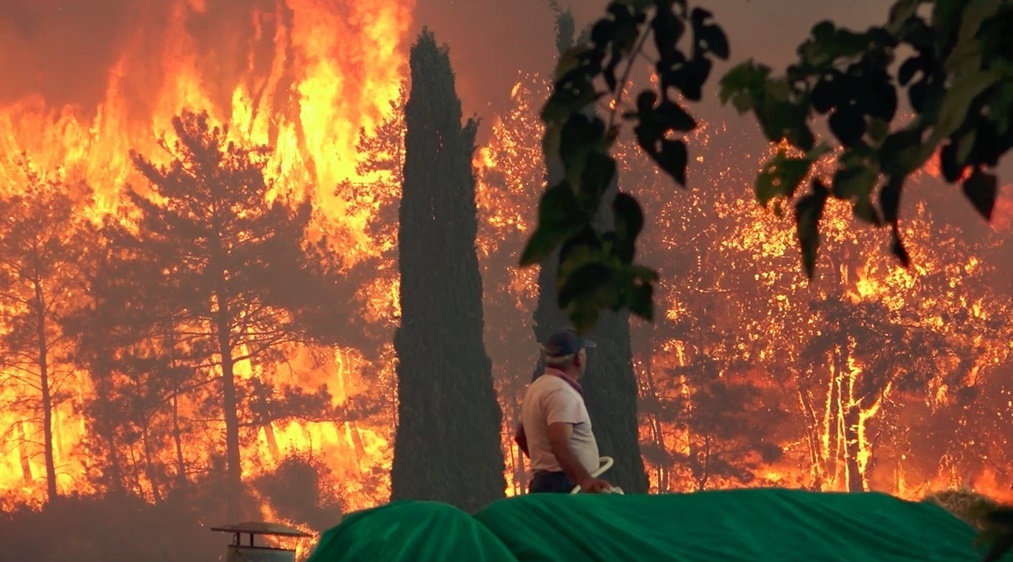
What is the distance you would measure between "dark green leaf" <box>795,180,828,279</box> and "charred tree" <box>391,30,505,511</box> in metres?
19.9

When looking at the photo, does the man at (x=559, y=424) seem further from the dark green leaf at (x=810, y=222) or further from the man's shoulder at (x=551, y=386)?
the dark green leaf at (x=810, y=222)

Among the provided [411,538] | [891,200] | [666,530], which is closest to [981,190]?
[891,200]

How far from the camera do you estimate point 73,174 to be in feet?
128

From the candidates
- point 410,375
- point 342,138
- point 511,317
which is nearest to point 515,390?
point 511,317

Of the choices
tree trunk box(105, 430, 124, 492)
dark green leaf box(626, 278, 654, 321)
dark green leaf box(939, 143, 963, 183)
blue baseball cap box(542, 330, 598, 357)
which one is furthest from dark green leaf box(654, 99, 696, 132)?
tree trunk box(105, 430, 124, 492)

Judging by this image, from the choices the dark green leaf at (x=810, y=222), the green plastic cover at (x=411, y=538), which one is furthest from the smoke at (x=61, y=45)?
the dark green leaf at (x=810, y=222)

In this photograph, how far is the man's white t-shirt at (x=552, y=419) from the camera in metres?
8.02

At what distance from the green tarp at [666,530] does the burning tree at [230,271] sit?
3020cm

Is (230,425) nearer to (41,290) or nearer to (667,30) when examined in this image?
(41,290)

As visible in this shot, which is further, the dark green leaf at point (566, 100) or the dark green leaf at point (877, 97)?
the dark green leaf at point (877, 97)

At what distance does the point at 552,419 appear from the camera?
8000 mm

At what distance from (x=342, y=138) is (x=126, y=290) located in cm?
747

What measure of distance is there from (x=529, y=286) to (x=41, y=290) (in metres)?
11.1

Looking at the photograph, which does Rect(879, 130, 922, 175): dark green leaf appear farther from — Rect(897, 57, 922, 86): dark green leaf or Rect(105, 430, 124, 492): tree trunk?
Rect(105, 430, 124, 492): tree trunk
